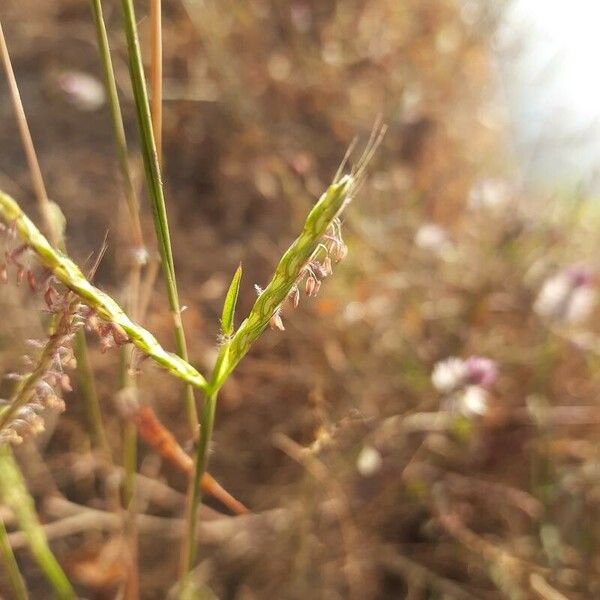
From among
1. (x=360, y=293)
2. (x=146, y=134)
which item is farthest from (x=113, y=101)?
(x=360, y=293)

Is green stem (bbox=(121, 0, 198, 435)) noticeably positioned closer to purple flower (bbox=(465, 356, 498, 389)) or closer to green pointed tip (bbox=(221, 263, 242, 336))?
green pointed tip (bbox=(221, 263, 242, 336))

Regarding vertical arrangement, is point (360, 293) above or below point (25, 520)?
above

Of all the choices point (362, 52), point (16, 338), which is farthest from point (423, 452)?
point (362, 52)

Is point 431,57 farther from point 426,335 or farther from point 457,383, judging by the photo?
point 457,383

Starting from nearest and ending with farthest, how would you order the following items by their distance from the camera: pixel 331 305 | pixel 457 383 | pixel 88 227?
pixel 457 383 → pixel 331 305 → pixel 88 227

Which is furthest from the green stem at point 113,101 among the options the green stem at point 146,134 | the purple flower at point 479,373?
the purple flower at point 479,373

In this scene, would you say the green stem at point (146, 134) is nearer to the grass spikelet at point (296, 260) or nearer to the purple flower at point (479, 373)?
the grass spikelet at point (296, 260)

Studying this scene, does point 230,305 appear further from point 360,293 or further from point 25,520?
point 360,293

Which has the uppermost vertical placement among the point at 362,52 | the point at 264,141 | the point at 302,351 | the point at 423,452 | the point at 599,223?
the point at 362,52
